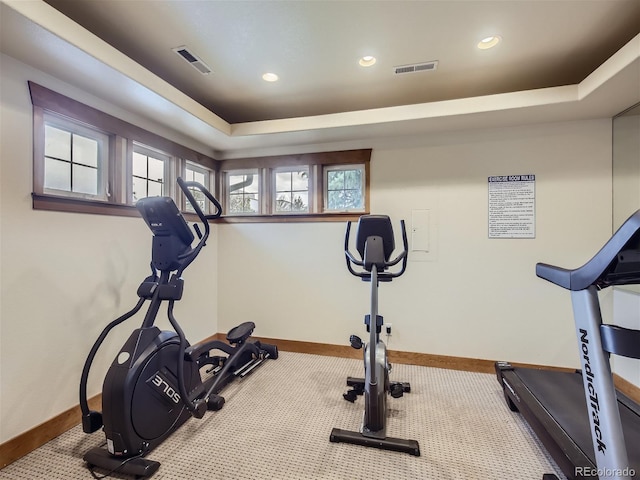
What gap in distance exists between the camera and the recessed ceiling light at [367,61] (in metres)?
2.29

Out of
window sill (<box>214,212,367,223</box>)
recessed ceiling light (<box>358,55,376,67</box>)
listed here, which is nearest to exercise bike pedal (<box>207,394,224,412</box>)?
window sill (<box>214,212,367,223</box>)

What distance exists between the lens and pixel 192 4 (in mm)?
1755

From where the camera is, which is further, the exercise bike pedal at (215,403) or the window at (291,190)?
the window at (291,190)

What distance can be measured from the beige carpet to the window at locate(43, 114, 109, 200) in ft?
5.82

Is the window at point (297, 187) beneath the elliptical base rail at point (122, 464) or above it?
above

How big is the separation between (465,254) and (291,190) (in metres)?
2.14

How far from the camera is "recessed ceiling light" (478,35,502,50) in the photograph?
2054 mm

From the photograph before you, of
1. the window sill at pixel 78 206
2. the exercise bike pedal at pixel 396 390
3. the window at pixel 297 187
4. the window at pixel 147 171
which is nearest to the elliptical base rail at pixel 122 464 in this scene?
the window sill at pixel 78 206

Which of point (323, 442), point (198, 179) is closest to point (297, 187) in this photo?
point (198, 179)

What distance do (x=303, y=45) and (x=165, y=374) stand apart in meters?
2.51

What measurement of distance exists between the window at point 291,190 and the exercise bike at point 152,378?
5.27 ft

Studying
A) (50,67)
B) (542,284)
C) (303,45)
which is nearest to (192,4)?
(303,45)

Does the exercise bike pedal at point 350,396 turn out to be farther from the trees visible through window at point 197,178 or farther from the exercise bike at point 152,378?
the trees visible through window at point 197,178

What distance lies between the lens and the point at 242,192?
391 centimetres
